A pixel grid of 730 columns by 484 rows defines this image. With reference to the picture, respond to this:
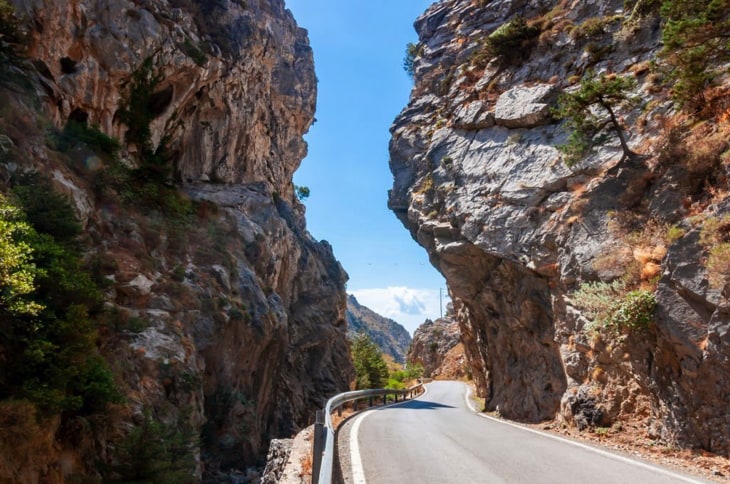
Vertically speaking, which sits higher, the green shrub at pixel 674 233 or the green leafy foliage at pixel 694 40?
the green leafy foliage at pixel 694 40

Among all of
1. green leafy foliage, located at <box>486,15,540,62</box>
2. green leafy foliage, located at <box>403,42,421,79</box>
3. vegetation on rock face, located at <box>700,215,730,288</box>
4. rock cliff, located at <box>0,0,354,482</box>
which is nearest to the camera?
vegetation on rock face, located at <box>700,215,730,288</box>

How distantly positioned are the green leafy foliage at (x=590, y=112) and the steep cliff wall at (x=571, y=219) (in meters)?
0.67

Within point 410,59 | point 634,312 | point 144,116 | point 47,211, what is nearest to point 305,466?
point 634,312

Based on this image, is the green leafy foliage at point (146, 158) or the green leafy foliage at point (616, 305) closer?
the green leafy foliage at point (616, 305)

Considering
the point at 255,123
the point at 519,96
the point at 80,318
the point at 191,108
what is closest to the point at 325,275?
the point at 255,123

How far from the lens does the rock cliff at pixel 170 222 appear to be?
1243cm

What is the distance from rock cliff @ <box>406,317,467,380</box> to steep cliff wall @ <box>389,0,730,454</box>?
3443 centimetres

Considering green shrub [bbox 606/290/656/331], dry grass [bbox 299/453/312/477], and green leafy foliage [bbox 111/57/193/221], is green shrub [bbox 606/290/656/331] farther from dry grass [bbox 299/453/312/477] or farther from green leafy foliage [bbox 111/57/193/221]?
green leafy foliage [bbox 111/57/193/221]

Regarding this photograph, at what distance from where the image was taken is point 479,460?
773 centimetres

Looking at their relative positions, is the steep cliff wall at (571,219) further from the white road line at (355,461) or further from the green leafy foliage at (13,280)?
the green leafy foliage at (13,280)

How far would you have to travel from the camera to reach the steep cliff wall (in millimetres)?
9531

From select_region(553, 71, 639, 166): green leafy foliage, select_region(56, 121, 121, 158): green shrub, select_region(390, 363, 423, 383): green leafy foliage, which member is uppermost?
select_region(56, 121, 121, 158): green shrub

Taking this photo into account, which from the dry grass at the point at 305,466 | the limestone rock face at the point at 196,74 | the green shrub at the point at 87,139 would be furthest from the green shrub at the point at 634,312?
the limestone rock face at the point at 196,74

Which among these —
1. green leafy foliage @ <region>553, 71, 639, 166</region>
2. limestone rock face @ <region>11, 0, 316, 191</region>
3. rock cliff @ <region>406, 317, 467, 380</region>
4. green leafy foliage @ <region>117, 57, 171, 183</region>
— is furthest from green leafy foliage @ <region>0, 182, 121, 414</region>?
rock cliff @ <region>406, 317, 467, 380</region>
